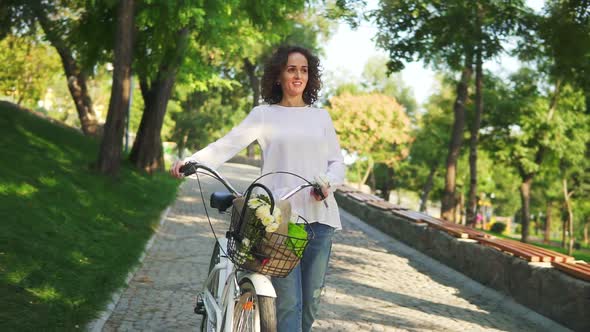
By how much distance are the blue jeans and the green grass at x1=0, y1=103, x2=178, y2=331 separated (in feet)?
7.02

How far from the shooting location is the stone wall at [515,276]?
7.05 metres

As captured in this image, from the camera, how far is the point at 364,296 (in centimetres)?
820

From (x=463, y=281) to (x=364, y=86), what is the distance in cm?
5227

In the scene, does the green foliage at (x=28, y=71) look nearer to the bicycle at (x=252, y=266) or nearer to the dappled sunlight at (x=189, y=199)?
the dappled sunlight at (x=189, y=199)

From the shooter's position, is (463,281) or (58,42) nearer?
(463,281)

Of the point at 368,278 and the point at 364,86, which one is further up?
the point at 364,86

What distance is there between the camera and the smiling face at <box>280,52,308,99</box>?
13.8 ft

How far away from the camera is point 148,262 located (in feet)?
31.2

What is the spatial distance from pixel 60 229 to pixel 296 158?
6.21m

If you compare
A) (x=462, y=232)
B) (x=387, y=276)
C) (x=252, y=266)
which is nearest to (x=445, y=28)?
(x=462, y=232)

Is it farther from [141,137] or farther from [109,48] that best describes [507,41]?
[141,137]

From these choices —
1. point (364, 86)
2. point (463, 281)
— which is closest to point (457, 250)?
point (463, 281)

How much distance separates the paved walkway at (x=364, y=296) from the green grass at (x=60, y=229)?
0.33 metres

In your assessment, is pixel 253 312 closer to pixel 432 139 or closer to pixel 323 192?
→ pixel 323 192
